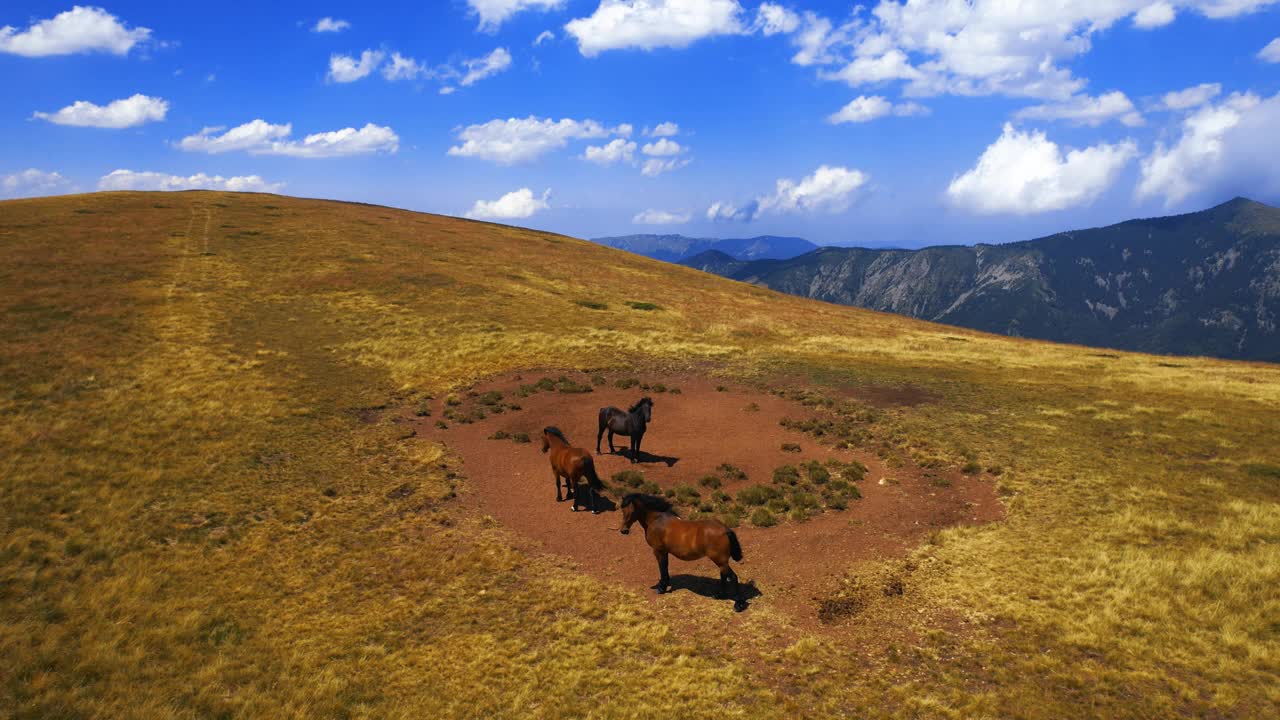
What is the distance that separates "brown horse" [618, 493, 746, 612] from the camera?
14.3 metres

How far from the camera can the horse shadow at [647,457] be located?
24.6 meters

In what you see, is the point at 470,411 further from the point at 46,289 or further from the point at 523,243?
the point at 523,243

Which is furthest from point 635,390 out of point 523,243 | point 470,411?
point 523,243

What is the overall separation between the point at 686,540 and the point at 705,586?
6.75 feet

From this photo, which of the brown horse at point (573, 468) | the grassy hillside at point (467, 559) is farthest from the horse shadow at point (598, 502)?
the grassy hillside at point (467, 559)

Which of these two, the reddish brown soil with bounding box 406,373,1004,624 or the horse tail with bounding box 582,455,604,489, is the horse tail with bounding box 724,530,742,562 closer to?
the reddish brown soil with bounding box 406,373,1004,624

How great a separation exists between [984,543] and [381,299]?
160 ft

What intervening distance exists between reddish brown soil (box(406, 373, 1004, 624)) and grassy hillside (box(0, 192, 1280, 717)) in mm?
1065

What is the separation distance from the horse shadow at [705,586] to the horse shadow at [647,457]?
27.2 ft

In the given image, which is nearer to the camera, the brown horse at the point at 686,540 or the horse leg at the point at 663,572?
the brown horse at the point at 686,540

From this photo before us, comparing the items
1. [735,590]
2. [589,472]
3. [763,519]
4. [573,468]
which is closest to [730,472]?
[763,519]

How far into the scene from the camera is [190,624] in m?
13.5

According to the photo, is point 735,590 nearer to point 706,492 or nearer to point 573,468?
point 706,492

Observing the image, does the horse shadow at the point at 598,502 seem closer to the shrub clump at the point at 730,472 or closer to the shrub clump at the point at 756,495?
the shrub clump at the point at 756,495
